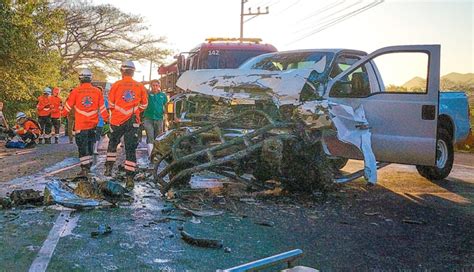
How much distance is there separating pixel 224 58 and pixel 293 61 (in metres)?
3.26

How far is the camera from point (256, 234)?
174 inches

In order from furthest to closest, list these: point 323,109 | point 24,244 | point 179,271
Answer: point 323,109 → point 24,244 → point 179,271

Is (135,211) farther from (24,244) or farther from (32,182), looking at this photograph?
(32,182)

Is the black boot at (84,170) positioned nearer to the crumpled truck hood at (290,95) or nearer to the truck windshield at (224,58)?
the crumpled truck hood at (290,95)

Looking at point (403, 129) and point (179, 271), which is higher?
point (403, 129)

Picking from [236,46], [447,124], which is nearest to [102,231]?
[447,124]

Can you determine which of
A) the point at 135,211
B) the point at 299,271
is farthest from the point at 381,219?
the point at 299,271

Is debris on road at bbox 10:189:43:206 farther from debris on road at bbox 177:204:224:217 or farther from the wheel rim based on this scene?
the wheel rim

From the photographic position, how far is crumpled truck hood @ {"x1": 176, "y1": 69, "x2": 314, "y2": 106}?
241 inches

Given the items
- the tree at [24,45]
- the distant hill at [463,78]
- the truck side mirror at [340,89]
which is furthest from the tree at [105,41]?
the truck side mirror at [340,89]

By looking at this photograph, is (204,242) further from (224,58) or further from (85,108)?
(224,58)

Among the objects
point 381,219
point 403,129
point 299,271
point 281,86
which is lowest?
point 381,219

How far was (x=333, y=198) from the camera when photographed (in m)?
6.34

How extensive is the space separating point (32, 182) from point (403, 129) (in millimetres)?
5300
